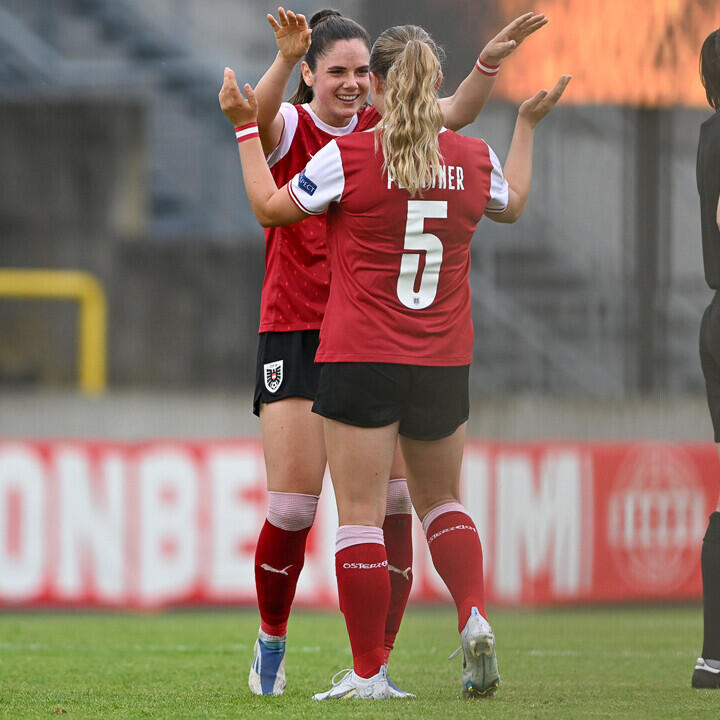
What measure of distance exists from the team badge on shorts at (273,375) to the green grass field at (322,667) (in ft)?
2.94

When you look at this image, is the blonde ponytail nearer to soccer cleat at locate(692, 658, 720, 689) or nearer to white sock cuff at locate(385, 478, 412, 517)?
white sock cuff at locate(385, 478, 412, 517)

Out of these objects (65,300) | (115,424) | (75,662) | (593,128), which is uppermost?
(593,128)

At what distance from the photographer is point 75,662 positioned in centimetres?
561

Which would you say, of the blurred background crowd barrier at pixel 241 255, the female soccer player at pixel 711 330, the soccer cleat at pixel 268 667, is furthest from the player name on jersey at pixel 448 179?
the blurred background crowd barrier at pixel 241 255

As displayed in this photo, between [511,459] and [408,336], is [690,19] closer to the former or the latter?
[511,459]

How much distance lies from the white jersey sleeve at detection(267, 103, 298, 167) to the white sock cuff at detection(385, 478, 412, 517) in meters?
1.04

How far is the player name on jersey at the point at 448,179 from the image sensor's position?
3955mm

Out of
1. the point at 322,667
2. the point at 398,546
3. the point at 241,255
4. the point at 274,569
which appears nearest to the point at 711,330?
the point at 398,546

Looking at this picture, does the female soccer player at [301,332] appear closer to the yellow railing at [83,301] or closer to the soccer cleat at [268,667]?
the soccer cleat at [268,667]

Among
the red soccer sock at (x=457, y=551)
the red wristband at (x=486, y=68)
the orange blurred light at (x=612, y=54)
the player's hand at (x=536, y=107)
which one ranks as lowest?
the red soccer sock at (x=457, y=551)

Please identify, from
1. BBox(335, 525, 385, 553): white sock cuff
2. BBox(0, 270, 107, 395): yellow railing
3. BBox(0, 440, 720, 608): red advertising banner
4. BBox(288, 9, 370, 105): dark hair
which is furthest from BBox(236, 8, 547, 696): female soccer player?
BBox(0, 270, 107, 395): yellow railing

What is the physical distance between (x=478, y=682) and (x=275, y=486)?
88 centimetres

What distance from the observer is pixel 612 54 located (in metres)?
10.5

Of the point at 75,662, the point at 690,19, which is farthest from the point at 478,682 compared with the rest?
the point at 690,19
